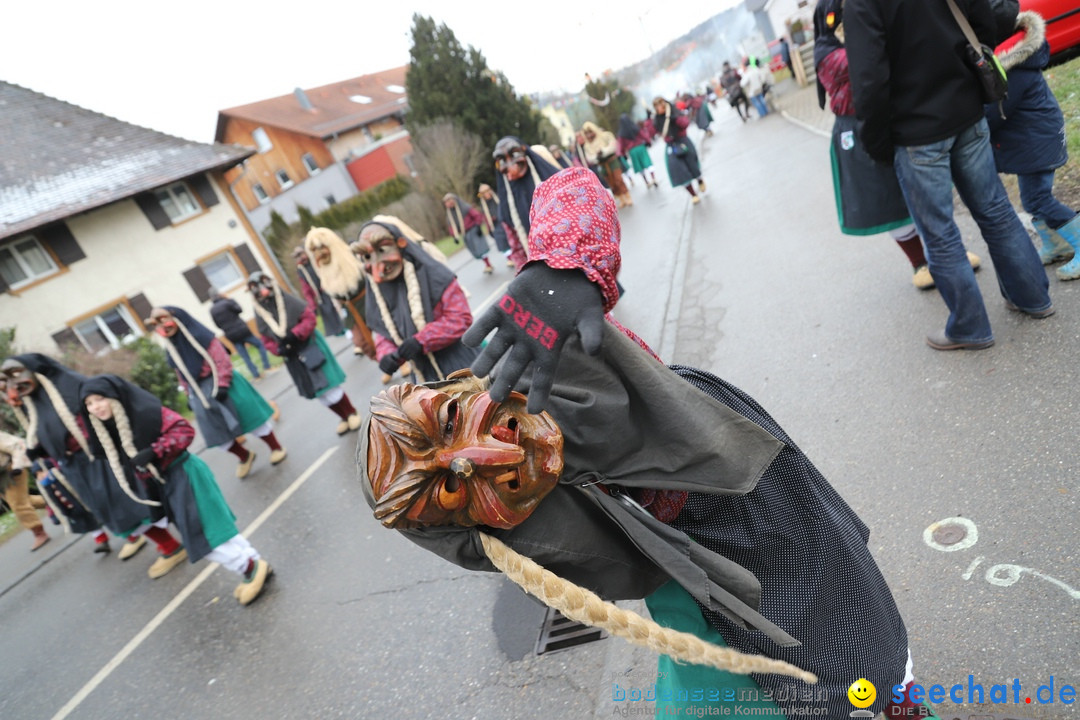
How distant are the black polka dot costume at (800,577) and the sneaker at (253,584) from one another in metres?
4.35

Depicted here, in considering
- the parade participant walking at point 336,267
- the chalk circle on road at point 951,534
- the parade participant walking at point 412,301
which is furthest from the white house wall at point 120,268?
the chalk circle on road at point 951,534

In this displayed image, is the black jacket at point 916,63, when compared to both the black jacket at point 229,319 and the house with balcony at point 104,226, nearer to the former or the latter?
the black jacket at point 229,319

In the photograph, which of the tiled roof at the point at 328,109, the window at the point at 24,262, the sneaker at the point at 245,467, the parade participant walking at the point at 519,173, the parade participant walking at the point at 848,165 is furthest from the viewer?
the tiled roof at the point at 328,109

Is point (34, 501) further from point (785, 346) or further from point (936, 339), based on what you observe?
point (936, 339)

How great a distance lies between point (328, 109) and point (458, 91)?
23625mm

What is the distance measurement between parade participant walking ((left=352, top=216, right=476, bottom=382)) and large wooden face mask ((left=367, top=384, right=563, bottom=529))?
2.94 metres

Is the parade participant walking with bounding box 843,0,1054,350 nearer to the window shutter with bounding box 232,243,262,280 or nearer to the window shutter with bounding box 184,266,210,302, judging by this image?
the window shutter with bounding box 184,266,210,302

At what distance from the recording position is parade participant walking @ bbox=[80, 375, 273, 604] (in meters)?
4.44

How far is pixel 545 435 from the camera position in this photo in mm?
1164

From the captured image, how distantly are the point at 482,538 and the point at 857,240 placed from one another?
589 centimetres

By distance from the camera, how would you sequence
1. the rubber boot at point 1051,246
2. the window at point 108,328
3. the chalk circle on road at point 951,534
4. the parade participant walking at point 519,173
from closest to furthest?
the chalk circle on road at point 951,534 < the rubber boot at point 1051,246 < the parade participant walking at point 519,173 < the window at point 108,328

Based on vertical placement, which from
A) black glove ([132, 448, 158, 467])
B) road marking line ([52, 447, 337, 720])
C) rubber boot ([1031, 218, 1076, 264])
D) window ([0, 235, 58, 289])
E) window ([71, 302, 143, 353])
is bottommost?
road marking line ([52, 447, 337, 720])

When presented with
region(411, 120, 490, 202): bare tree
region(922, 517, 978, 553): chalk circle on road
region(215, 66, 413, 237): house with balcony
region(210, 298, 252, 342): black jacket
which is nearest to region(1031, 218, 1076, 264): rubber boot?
region(922, 517, 978, 553): chalk circle on road

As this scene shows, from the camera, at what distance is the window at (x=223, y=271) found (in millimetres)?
23109
